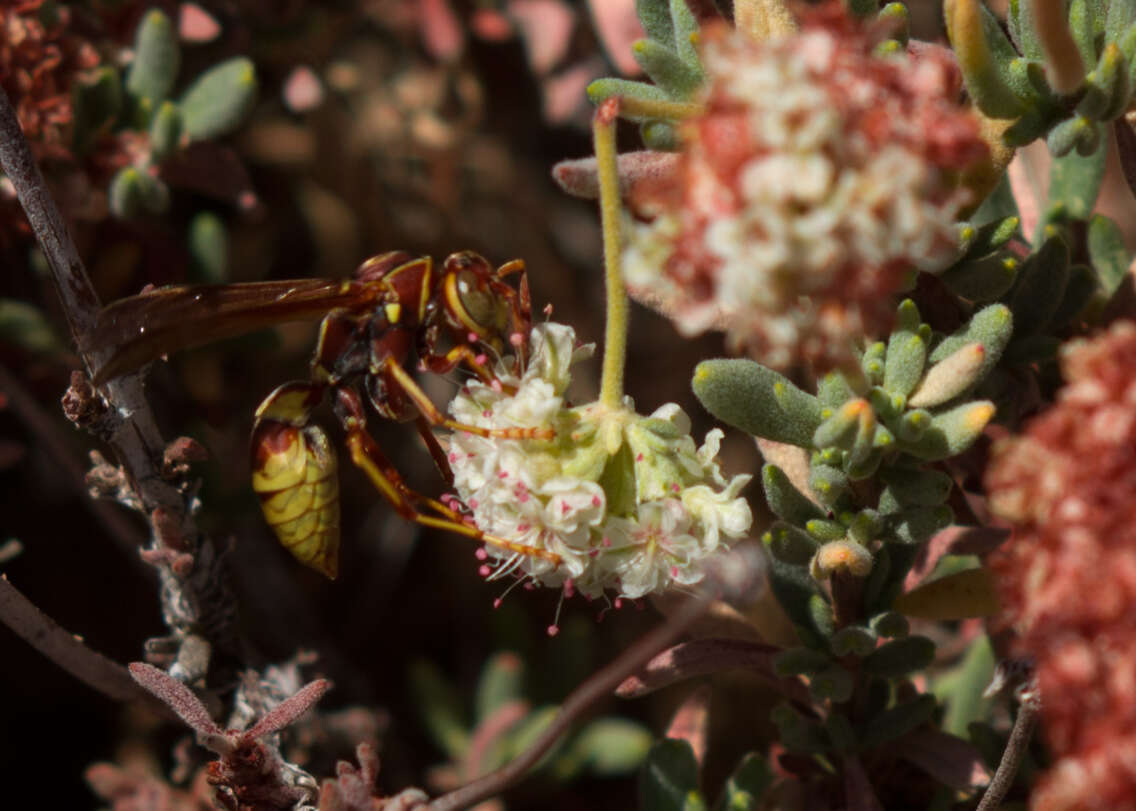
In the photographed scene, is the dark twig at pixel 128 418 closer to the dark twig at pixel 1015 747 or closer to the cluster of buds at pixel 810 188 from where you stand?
the cluster of buds at pixel 810 188

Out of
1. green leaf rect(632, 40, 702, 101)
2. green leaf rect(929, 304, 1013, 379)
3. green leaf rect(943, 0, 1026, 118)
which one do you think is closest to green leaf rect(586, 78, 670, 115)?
green leaf rect(632, 40, 702, 101)

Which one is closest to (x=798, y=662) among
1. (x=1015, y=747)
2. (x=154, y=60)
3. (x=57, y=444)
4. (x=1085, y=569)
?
(x=1015, y=747)

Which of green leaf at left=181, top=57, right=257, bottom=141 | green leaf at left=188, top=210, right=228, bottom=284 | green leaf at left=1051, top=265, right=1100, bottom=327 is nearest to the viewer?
green leaf at left=1051, top=265, right=1100, bottom=327

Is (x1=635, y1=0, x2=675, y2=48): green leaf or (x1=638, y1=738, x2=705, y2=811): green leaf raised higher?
(x1=635, y1=0, x2=675, y2=48): green leaf

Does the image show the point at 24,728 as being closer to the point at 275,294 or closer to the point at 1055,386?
the point at 275,294

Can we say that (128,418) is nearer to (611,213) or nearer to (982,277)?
(611,213)

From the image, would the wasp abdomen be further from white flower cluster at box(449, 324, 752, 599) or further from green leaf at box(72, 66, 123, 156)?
green leaf at box(72, 66, 123, 156)

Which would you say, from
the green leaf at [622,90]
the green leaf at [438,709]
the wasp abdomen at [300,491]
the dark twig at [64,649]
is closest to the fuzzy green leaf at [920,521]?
the green leaf at [622,90]
